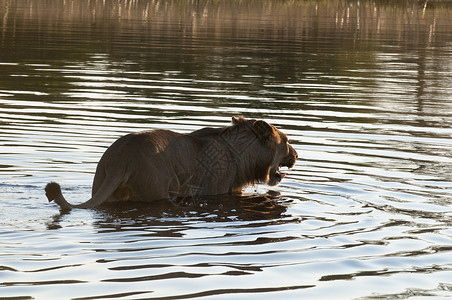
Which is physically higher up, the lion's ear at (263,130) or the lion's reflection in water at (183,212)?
the lion's ear at (263,130)

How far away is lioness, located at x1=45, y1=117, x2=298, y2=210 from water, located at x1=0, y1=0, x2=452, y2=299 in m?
0.21

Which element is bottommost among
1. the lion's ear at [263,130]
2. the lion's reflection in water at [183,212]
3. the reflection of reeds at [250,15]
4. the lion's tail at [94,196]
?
the lion's reflection in water at [183,212]

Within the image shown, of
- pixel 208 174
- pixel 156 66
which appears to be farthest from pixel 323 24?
pixel 208 174

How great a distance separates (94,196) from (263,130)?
9.04ft

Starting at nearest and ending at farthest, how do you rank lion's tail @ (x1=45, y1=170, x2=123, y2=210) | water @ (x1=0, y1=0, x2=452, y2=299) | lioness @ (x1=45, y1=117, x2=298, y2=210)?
water @ (x1=0, y1=0, x2=452, y2=299), lion's tail @ (x1=45, y1=170, x2=123, y2=210), lioness @ (x1=45, y1=117, x2=298, y2=210)

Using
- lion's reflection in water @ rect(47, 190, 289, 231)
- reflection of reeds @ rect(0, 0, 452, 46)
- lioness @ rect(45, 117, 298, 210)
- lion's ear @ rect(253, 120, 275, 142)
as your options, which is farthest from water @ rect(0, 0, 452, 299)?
reflection of reeds @ rect(0, 0, 452, 46)

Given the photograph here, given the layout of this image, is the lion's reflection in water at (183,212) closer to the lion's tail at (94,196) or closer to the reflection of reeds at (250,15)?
the lion's tail at (94,196)

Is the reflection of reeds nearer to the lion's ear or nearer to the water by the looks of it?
the water

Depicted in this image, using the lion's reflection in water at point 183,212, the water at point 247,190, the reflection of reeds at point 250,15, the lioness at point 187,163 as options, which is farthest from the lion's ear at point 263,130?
the reflection of reeds at point 250,15

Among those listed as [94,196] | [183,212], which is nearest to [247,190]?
[183,212]

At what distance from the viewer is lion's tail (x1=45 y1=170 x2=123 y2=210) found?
888cm

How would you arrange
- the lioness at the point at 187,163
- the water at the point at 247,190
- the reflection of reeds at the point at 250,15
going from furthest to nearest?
the reflection of reeds at the point at 250,15, the lioness at the point at 187,163, the water at the point at 247,190

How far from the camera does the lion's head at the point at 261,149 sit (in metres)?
11.2

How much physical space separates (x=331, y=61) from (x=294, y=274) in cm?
2120
